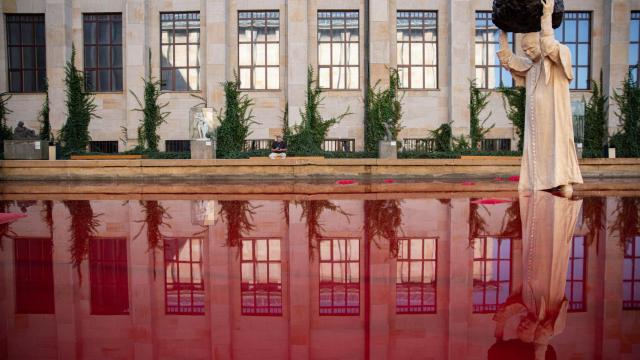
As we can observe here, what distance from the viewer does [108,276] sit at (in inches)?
148

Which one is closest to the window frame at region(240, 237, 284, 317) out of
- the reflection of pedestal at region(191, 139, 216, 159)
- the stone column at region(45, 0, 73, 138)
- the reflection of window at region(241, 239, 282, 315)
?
the reflection of window at region(241, 239, 282, 315)

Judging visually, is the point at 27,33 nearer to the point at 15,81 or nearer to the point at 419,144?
the point at 15,81

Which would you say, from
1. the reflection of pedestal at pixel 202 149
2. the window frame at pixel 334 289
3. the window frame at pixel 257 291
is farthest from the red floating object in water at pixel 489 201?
the reflection of pedestal at pixel 202 149

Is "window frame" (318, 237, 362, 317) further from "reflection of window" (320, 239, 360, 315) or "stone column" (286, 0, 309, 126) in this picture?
"stone column" (286, 0, 309, 126)

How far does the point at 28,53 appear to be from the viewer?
26.6 metres

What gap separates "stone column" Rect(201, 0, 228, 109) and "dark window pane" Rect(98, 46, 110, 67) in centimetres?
520

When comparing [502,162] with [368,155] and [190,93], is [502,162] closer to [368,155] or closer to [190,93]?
[368,155]

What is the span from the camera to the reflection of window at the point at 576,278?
9.50ft

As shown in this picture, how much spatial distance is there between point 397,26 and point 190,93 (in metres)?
10.6

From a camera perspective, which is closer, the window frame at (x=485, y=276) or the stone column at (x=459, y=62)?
the window frame at (x=485, y=276)

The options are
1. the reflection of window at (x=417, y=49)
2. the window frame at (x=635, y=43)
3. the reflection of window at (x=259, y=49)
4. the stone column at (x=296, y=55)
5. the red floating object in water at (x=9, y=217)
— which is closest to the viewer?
the red floating object in water at (x=9, y=217)

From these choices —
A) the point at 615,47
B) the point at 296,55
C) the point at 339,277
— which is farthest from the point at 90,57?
the point at 339,277

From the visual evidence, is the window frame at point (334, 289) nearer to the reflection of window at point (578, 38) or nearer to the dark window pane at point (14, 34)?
the reflection of window at point (578, 38)

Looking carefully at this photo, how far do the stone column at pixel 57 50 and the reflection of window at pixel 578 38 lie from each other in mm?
23576
